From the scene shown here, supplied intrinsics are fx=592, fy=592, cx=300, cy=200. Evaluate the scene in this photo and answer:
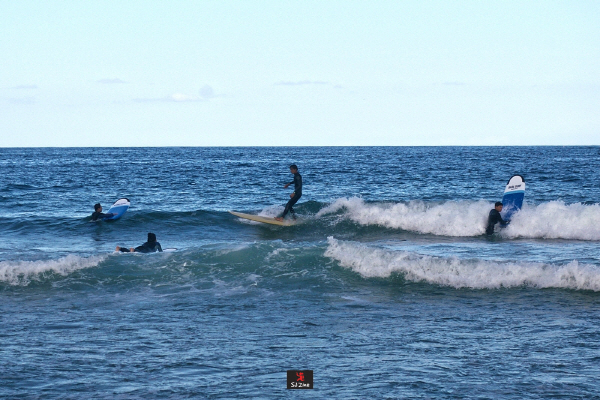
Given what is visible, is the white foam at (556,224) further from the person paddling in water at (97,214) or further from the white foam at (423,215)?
the person paddling in water at (97,214)

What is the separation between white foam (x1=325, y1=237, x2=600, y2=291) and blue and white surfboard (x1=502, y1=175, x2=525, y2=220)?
8.05 m

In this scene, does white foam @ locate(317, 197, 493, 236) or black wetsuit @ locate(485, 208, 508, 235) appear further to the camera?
white foam @ locate(317, 197, 493, 236)

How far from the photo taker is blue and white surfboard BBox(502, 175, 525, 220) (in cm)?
1972

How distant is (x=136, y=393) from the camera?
603cm

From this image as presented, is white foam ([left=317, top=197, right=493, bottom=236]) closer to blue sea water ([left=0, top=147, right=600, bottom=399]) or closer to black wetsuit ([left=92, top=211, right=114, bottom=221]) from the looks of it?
blue sea water ([left=0, top=147, right=600, bottom=399])

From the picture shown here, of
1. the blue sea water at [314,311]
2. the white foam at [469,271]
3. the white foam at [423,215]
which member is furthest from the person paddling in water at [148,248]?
the white foam at [423,215]

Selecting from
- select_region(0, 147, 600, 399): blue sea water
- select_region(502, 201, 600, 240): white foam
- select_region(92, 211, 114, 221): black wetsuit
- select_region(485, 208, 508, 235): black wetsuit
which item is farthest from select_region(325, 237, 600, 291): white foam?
select_region(92, 211, 114, 221): black wetsuit

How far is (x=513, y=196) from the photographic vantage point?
1997 cm

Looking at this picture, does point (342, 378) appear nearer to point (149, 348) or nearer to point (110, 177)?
point (149, 348)

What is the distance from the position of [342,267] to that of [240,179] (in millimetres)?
32302

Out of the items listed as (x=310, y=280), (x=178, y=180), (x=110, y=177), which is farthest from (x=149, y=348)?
(x=110, y=177)

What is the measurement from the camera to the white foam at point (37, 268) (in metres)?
12.1
